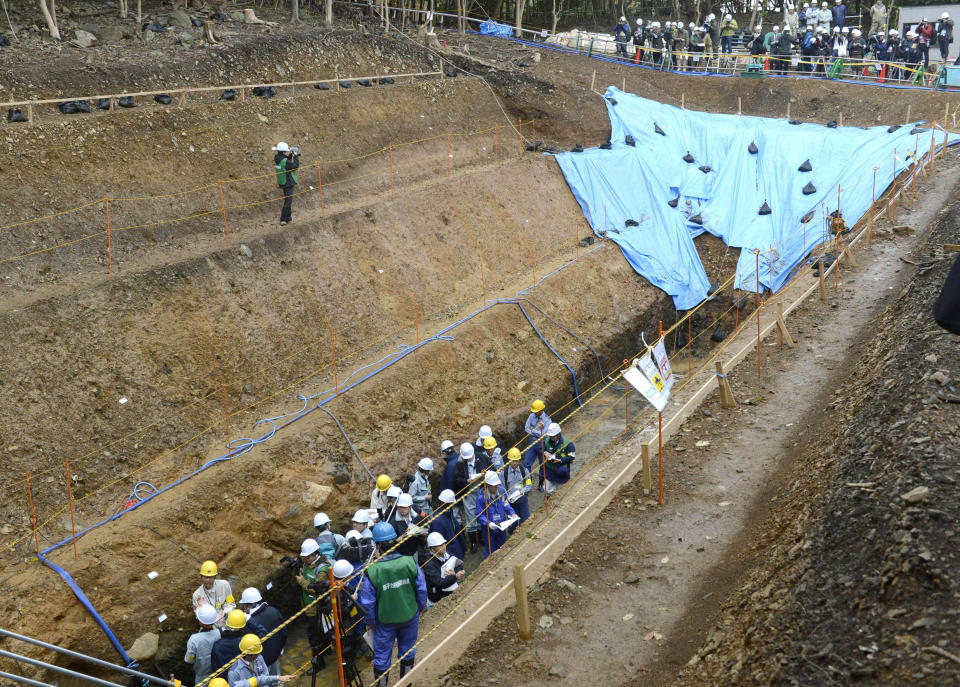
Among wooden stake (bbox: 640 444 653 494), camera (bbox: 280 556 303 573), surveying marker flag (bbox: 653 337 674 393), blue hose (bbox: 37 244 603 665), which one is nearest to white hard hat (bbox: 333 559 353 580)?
camera (bbox: 280 556 303 573)

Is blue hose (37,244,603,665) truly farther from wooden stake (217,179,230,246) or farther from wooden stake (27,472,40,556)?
wooden stake (217,179,230,246)

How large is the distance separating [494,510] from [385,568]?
3733 millimetres

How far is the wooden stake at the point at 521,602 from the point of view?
8977mm

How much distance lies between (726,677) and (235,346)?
1038 cm

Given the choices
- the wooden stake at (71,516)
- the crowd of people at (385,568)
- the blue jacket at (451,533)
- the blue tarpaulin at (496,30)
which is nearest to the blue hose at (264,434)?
the wooden stake at (71,516)

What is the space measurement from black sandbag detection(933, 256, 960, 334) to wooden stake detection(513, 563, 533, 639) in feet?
15.4

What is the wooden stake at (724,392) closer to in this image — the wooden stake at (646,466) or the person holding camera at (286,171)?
the wooden stake at (646,466)

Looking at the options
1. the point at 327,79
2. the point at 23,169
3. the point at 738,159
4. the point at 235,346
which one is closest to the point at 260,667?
the point at 235,346

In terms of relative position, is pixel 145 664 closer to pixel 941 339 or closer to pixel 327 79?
pixel 941 339

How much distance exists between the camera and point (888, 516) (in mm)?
8211

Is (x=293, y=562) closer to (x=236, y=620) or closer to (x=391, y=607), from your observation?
(x=236, y=620)

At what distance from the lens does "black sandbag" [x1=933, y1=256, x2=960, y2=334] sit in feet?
20.3

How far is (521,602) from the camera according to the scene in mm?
9172

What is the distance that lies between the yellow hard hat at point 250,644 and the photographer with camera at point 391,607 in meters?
1.14
